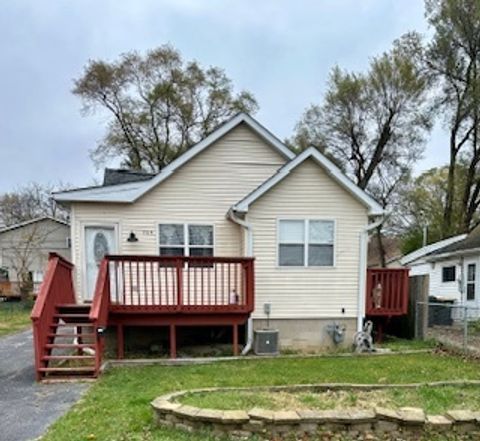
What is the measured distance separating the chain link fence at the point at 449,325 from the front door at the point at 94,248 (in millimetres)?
7670

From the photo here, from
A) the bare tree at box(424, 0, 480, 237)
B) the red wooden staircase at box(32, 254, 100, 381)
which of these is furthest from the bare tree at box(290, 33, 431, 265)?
the red wooden staircase at box(32, 254, 100, 381)

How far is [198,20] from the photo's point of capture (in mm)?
15719

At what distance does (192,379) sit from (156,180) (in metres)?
4.84

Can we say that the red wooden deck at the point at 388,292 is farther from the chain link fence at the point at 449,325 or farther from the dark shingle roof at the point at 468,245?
the dark shingle roof at the point at 468,245

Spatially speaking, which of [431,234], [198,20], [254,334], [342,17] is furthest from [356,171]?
[254,334]

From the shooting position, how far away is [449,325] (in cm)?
1417

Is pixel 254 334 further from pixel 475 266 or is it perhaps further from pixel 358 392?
pixel 475 266

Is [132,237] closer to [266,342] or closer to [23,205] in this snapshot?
[266,342]

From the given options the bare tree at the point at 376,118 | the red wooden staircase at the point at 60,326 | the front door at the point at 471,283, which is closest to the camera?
the red wooden staircase at the point at 60,326

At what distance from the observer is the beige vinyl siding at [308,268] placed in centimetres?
967

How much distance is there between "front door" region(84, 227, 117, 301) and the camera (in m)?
9.88

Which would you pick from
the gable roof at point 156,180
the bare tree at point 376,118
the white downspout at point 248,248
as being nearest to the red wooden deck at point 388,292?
the white downspout at point 248,248

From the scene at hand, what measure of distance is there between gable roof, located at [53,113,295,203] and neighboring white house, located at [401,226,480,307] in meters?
7.60

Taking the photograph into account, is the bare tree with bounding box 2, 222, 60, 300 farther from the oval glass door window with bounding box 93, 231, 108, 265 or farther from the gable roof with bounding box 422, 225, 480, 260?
the gable roof with bounding box 422, 225, 480, 260
